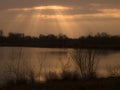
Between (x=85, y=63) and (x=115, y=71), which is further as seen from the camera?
(x=115, y=71)

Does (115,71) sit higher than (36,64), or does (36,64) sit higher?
(115,71)

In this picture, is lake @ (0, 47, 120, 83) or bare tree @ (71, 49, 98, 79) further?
lake @ (0, 47, 120, 83)

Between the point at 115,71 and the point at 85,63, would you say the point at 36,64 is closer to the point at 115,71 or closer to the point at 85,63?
the point at 85,63

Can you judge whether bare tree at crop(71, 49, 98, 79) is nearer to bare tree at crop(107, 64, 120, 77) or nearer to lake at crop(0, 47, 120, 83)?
lake at crop(0, 47, 120, 83)

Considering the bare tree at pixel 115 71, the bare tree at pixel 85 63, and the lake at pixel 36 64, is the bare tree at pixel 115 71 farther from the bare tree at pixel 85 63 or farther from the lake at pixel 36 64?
the bare tree at pixel 85 63

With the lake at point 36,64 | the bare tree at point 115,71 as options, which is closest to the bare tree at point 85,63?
the lake at point 36,64

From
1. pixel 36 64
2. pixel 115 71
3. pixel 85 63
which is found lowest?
pixel 36 64

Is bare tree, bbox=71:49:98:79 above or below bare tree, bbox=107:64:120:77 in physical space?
above

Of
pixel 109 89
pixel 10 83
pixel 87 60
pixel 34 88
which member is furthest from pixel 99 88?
pixel 87 60

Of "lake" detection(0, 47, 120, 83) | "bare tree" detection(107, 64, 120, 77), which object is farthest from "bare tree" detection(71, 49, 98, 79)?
"bare tree" detection(107, 64, 120, 77)

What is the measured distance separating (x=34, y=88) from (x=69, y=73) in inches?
260

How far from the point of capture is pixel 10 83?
16.5 meters

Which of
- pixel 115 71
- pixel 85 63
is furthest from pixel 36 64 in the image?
pixel 115 71

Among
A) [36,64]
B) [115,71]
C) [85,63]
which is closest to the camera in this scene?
[85,63]
